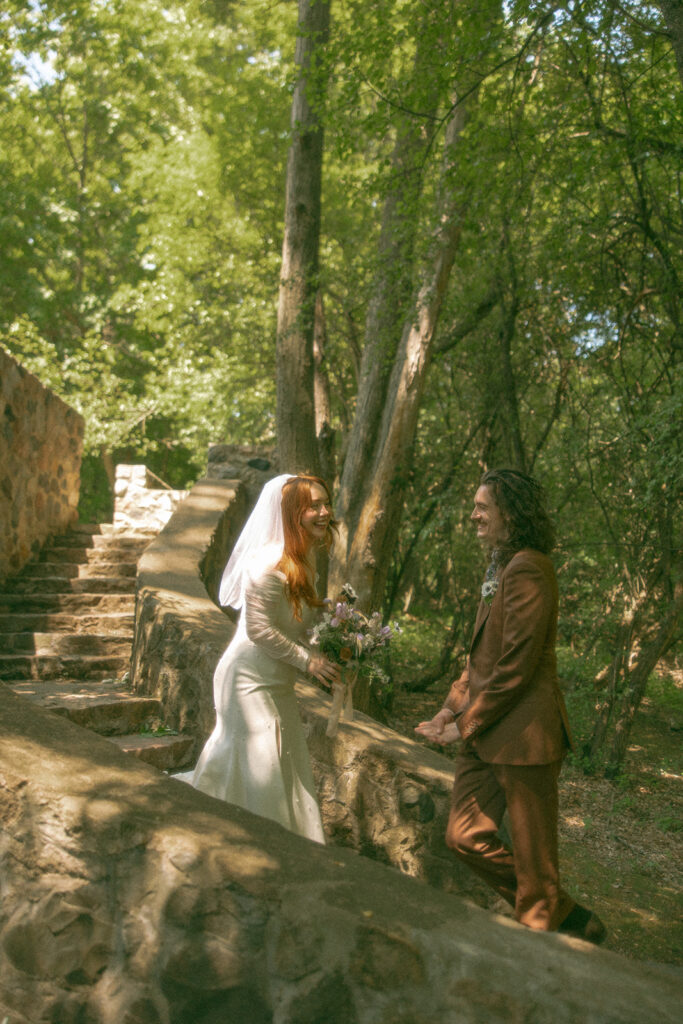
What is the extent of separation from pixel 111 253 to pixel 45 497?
1608cm

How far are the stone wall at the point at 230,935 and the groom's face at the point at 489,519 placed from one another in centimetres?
135

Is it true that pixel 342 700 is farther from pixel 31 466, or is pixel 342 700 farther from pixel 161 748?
pixel 31 466

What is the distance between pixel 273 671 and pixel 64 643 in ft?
13.0

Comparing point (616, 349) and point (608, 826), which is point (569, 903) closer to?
point (608, 826)

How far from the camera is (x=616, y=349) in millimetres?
9039

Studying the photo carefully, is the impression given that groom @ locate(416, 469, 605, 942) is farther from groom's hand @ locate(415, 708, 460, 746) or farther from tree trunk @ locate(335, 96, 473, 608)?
tree trunk @ locate(335, 96, 473, 608)

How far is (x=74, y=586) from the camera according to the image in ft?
27.6

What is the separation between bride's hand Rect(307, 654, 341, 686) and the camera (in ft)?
12.3

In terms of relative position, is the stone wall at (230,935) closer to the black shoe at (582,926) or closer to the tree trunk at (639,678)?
the black shoe at (582,926)

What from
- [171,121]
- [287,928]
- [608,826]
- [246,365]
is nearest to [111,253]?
[171,121]

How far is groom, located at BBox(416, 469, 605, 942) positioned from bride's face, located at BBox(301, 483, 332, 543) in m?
0.78

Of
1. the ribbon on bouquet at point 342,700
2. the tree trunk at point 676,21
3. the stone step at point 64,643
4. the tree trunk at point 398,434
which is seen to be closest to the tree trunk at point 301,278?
the tree trunk at point 398,434

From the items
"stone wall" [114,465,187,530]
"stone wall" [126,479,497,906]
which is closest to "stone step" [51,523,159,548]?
"stone wall" [114,465,187,530]

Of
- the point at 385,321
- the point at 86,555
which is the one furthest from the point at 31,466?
the point at 385,321
